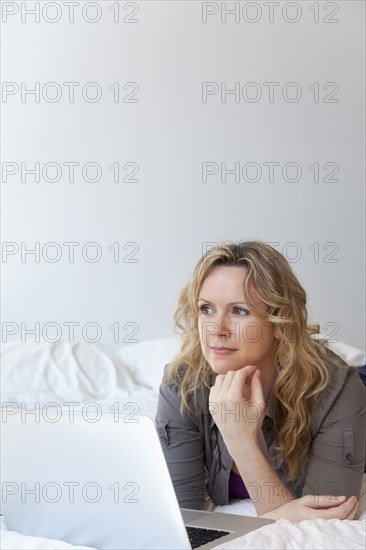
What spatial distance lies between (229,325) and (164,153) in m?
1.38

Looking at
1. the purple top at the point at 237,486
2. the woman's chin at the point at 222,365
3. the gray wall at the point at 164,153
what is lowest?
the purple top at the point at 237,486

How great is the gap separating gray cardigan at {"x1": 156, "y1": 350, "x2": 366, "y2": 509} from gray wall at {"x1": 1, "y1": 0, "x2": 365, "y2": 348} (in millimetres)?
1211

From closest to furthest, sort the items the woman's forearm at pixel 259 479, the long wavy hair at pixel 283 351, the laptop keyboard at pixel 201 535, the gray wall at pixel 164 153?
1. the laptop keyboard at pixel 201 535
2. the woman's forearm at pixel 259 479
3. the long wavy hair at pixel 283 351
4. the gray wall at pixel 164 153

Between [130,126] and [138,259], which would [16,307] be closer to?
[138,259]

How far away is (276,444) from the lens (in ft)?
6.10

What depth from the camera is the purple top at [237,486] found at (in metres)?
1.87

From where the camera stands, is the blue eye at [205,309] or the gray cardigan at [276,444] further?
the blue eye at [205,309]

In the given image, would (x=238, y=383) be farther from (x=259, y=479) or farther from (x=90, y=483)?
(x=90, y=483)

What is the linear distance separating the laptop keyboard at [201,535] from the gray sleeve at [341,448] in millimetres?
378

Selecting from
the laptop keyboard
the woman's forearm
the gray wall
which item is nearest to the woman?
the woman's forearm

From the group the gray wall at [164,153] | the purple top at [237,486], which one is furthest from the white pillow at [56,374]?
the purple top at [237,486]

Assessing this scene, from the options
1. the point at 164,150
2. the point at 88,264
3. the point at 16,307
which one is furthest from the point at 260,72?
the point at 16,307

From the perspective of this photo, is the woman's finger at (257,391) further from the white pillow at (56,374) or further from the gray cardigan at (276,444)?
the white pillow at (56,374)

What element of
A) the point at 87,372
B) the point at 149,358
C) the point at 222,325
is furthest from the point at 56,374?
the point at 222,325
